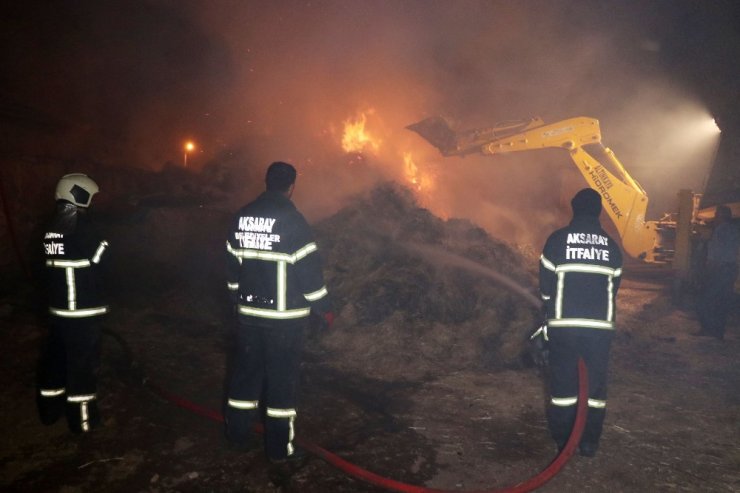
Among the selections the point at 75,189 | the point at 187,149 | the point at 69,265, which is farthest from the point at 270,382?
the point at 187,149

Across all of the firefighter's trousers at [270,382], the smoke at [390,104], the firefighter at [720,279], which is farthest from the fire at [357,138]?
the firefighter's trousers at [270,382]

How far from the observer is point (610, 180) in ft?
35.5

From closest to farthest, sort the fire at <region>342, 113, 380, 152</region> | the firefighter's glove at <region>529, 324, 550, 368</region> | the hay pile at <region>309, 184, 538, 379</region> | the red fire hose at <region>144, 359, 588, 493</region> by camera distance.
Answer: the red fire hose at <region>144, 359, 588, 493</region>
the firefighter's glove at <region>529, 324, 550, 368</region>
the hay pile at <region>309, 184, 538, 379</region>
the fire at <region>342, 113, 380, 152</region>

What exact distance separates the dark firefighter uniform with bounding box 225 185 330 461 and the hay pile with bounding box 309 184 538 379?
2559 millimetres

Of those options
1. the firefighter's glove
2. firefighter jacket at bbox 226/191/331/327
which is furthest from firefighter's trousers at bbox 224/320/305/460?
the firefighter's glove

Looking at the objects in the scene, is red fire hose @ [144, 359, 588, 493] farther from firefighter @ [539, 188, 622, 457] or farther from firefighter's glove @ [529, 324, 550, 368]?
firefighter's glove @ [529, 324, 550, 368]

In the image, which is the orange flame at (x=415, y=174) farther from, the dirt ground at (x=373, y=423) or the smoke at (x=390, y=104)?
the dirt ground at (x=373, y=423)

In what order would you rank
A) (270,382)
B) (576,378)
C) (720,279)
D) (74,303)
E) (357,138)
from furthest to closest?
(357,138)
(720,279)
(576,378)
(74,303)
(270,382)

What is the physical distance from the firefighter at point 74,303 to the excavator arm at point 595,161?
949 centimetres

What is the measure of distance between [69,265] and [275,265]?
1859 millimetres

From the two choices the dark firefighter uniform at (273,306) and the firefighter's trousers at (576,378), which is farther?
the firefighter's trousers at (576,378)

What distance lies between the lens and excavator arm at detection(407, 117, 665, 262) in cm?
1056

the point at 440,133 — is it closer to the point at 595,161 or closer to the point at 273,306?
the point at 595,161

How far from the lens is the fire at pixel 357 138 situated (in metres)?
16.1
